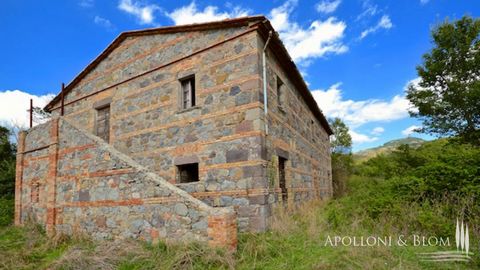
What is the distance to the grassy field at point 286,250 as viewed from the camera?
491 centimetres

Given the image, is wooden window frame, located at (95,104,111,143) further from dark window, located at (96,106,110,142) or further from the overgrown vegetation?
the overgrown vegetation

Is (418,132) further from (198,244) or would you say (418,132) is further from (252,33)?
(198,244)

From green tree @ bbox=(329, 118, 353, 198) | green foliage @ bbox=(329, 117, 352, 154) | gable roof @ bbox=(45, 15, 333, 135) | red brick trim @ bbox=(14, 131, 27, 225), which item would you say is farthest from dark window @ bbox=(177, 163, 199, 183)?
green foliage @ bbox=(329, 117, 352, 154)

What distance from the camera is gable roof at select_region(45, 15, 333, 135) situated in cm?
783

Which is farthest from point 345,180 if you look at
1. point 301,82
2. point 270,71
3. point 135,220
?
point 135,220

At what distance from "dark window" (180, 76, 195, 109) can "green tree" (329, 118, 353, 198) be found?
16960mm

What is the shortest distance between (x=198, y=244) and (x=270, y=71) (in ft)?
17.1

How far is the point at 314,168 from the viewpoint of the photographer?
13.3m

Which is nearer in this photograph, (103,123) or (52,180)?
(52,180)

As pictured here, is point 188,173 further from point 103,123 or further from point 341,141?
point 341,141

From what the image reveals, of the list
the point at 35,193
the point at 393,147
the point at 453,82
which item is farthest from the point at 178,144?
the point at 393,147

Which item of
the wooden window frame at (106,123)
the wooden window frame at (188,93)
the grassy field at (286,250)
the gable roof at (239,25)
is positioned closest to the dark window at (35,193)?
the grassy field at (286,250)

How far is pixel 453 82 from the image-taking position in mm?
15617

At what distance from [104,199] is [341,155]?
22.8 metres
